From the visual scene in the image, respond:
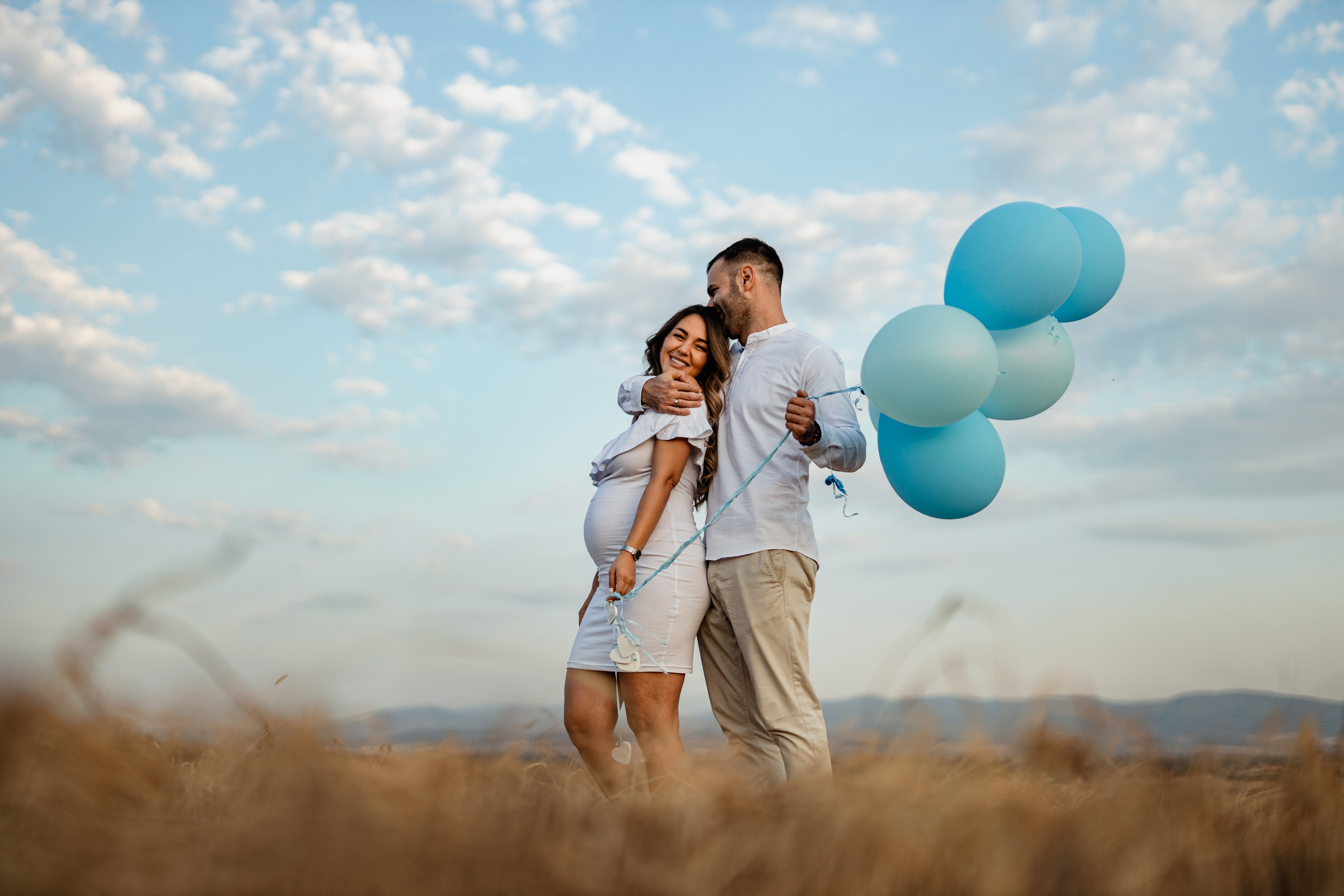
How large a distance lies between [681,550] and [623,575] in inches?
10.2

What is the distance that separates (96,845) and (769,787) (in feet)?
3.17

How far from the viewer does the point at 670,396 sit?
316cm

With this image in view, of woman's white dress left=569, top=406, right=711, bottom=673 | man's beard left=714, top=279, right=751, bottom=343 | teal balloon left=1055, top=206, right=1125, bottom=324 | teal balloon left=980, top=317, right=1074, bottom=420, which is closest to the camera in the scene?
woman's white dress left=569, top=406, right=711, bottom=673

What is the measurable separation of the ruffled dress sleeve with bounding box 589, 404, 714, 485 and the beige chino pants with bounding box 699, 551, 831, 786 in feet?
1.48

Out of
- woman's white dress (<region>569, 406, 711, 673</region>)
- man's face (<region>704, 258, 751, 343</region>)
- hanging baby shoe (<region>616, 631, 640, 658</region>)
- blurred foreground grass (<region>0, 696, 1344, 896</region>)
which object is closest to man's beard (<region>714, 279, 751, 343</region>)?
man's face (<region>704, 258, 751, 343</region>)

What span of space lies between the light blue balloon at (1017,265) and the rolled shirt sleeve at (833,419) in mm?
512

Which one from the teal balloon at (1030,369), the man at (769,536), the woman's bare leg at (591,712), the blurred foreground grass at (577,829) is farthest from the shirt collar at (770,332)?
the blurred foreground grass at (577,829)

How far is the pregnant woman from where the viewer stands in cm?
297

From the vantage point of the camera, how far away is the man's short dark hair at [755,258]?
145 inches

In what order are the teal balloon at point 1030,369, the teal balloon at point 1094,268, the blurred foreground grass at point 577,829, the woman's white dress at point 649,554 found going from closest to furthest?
the blurred foreground grass at point 577,829 < the woman's white dress at point 649,554 < the teal balloon at point 1030,369 < the teal balloon at point 1094,268

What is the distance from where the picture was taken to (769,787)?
1.47 m

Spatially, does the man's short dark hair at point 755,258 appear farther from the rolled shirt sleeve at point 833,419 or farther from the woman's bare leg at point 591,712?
the woman's bare leg at point 591,712

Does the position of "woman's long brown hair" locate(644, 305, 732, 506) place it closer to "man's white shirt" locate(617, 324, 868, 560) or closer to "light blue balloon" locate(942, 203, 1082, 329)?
"man's white shirt" locate(617, 324, 868, 560)

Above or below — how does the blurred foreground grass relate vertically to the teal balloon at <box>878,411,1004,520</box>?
below
